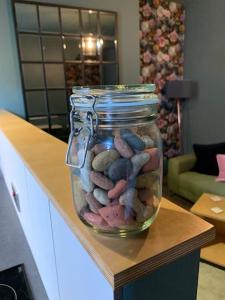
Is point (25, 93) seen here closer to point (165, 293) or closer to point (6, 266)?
point (6, 266)

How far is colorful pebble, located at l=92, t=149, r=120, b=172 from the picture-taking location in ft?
1.19

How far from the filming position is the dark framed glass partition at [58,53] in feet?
8.18

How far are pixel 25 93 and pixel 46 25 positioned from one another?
743 millimetres

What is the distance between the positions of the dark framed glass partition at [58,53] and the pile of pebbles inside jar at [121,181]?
7.99 feet

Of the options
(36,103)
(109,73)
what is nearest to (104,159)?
(36,103)

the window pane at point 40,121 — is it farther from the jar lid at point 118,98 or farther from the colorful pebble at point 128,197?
the colorful pebble at point 128,197

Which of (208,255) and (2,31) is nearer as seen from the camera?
(208,255)

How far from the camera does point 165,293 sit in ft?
1.28

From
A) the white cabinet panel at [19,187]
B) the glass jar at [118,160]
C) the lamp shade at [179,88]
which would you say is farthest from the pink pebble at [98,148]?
the lamp shade at [179,88]

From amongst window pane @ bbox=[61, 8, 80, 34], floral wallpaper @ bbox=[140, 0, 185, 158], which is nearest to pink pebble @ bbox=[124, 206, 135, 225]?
window pane @ bbox=[61, 8, 80, 34]

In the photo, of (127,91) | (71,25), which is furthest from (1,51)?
(127,91)

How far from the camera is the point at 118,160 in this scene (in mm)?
362

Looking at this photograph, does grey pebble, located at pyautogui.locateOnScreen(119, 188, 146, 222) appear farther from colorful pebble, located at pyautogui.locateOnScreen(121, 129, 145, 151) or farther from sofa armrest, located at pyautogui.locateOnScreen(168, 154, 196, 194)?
sofa armrest, located at pyautogui.locateOnScreen(168, 154, 196, 194)

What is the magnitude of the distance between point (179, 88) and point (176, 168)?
1296 mm
